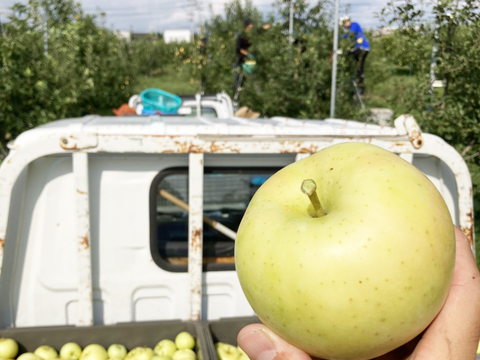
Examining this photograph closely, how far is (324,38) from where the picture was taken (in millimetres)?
8641

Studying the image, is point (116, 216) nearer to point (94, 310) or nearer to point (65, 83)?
point (94, 310)

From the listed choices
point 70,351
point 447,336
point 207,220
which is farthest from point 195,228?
point 447,336

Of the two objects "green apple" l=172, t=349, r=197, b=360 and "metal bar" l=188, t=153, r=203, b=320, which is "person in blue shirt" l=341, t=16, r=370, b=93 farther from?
"green apple" l=172, t=349, r=197, b=360

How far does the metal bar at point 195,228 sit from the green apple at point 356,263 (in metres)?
1.28

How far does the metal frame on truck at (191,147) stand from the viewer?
91.8 inches

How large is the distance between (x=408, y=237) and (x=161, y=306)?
1.96 metres

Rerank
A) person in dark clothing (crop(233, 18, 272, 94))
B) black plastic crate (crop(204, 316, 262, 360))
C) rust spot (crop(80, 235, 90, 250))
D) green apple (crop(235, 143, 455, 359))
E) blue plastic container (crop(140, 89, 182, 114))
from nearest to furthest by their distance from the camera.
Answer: green apple (crop(235, 143, 455, 359)), rust spot (crop(80, 235, 90, 250)), black plastic crate (crop(204, 316, 262, 360)), blue plastic container (crop(140, 89, 182, 114)), person in dark clothing (crop(233, 18, 272, 94))

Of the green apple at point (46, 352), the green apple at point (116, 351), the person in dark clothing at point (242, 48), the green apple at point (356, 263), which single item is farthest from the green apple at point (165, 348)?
the person in dark clothing at point (242, 48)

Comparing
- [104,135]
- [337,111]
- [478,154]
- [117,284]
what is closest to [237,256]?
[104,135]

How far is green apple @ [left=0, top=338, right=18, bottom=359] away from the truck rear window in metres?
0.91

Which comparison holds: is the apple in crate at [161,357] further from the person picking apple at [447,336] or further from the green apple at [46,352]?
the person picking apple at [447,336]

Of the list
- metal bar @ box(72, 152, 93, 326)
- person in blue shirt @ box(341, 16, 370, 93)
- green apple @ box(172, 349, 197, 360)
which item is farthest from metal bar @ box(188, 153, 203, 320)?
person in blue shirt @ box(341, 16, 370, 93)

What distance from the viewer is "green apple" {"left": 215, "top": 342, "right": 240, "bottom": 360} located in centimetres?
254

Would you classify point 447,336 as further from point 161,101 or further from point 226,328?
point 161,101
